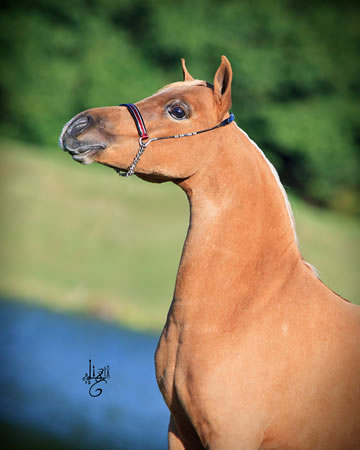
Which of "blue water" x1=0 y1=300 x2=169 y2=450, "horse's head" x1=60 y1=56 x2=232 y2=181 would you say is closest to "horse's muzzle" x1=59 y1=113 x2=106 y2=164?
"horse's head" x1=60 y1=56 x2=232 y2=181

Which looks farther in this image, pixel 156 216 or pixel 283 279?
pixel 156 216

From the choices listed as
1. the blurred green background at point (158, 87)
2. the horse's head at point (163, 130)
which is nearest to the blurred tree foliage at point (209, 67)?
the blurred green background at point (158, 87)

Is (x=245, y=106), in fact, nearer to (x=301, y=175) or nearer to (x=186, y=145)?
(x=301, y=175)

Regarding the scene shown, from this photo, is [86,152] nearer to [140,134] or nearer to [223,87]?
[140,134]

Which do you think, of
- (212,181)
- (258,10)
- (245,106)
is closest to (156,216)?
(245,106)

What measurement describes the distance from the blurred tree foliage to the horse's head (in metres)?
8.48

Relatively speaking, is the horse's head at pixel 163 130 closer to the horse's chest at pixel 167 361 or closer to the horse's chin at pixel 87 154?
the horse's chin at pixel 87 154

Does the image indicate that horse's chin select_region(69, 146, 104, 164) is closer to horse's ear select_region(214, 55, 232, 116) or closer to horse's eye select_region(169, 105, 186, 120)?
horse's eye select_region(169, 105, 186, 120)

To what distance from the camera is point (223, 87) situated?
2035 millimetres

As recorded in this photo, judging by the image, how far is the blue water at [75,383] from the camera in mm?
4512

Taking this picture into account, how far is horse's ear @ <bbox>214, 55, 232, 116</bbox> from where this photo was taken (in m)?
1.98

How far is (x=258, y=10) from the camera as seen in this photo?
10.5 meters

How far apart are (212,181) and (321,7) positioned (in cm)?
913

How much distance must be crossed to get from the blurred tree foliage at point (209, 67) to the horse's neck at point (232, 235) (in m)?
8.52
